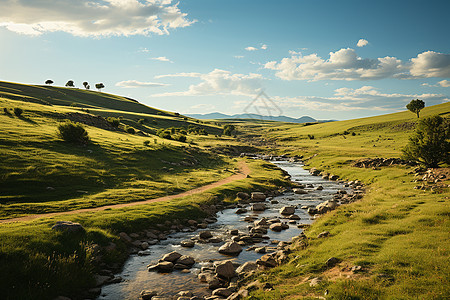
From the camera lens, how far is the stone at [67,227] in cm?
2209

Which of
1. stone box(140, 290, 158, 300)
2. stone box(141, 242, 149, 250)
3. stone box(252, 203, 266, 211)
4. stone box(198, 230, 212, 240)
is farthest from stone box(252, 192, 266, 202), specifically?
stone box(140, 290, 158, 300)

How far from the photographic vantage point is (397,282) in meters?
13.5

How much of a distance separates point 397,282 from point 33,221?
28605 millimetres

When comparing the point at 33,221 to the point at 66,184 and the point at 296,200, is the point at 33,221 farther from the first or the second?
→ the point at 296,200

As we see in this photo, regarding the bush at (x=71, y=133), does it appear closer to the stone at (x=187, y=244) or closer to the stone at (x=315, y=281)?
the stone at (x=187, y=244)

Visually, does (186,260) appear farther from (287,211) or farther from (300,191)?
(300,191)

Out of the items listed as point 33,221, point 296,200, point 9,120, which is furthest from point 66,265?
point 9,120

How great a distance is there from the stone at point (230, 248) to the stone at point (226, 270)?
14.0ft

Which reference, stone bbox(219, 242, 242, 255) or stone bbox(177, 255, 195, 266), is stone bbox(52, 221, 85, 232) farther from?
stone bbox(219, 242, 242, 255)

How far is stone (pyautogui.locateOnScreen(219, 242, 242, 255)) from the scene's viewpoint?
24.5 meters

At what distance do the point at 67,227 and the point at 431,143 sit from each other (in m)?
58.6

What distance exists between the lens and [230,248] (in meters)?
24.8

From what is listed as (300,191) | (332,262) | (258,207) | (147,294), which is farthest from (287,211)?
(147,294)

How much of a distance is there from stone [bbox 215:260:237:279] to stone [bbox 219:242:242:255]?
4.26m
